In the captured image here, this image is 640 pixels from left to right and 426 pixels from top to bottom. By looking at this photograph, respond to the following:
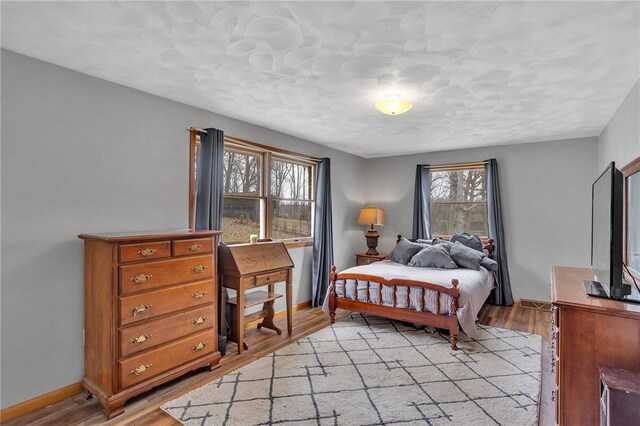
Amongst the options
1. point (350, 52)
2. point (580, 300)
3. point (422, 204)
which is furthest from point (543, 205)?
point (350, 52)

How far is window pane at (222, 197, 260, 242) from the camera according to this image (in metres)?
3.76

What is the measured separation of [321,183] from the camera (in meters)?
4.91

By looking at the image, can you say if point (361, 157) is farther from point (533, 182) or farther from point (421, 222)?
point (533, 182)

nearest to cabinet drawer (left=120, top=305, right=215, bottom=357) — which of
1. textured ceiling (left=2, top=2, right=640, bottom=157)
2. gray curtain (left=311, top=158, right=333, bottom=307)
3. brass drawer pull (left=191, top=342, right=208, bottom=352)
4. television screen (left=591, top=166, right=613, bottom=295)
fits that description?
brass drawer pull (left=191, top=342, right=208, bottom=352)

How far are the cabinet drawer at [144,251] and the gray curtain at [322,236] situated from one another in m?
2.50

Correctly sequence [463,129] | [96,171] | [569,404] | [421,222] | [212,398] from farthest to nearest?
1. [421,222]
2. [463,129]
3. [96,171]
4. [212,398]
5. [569,404]

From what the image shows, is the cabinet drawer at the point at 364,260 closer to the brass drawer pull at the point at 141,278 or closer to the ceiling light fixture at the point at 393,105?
the ceiling light fixture at the point at 393,105

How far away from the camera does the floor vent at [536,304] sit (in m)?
4.70

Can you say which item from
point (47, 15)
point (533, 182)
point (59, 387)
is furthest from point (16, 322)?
point (533, 182)

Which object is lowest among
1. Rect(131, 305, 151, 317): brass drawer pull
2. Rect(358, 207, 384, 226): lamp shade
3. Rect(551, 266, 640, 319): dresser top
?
Rect(131, 305, 151, 317): brass drawer pull

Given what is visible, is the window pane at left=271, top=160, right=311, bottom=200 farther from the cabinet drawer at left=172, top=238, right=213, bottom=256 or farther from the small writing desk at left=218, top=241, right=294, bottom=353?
the cabinet drawer at left=172, top=238, right=213, bottom=256

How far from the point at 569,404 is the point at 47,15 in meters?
3.42

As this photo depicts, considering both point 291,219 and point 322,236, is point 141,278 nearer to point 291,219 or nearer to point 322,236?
point 291,219

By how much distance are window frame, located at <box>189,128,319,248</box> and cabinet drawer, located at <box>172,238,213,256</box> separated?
55 centimetres
